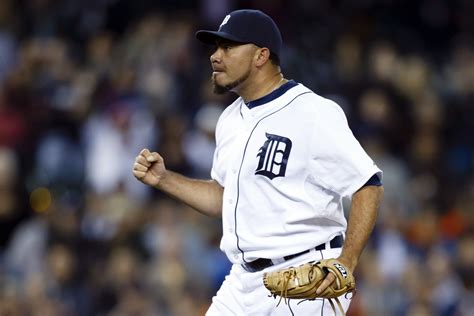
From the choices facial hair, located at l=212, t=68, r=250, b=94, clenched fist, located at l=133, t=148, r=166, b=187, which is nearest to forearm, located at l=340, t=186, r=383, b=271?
facial hair, located at l=212, t=68, r=250, b=94

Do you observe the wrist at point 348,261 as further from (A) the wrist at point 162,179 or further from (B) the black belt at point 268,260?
(A) the wrist at point 162,179

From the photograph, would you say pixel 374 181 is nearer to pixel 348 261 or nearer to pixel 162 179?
pixel 348 261

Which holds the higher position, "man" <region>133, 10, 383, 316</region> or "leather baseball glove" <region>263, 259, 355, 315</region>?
"man" <region>133, 10, 383, 316</region>

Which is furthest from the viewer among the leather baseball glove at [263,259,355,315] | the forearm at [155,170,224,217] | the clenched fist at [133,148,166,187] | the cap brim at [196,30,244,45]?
the forearm at [155,170,224,217]

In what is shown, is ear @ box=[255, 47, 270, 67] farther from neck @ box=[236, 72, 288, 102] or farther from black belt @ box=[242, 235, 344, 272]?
black belt @ box=[242, 235, 344, 272]

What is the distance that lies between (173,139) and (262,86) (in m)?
4.66

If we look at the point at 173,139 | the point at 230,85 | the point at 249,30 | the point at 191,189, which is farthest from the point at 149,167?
the point at 173,139

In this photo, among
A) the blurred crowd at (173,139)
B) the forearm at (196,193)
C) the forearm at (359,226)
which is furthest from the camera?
the blurred crowd at (173,139)

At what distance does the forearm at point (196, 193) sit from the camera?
19.8 ft

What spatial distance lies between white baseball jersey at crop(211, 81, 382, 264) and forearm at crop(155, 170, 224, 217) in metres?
0.36

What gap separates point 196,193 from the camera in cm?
604

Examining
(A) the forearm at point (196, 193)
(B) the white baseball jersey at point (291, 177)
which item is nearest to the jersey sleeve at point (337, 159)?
(B) the white baseball jersey at point (291, 177)

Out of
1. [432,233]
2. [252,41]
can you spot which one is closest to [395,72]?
[432,233]

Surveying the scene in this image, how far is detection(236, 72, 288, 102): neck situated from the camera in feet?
18.9
